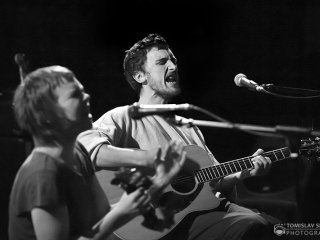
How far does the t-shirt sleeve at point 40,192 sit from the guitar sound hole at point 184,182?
0.89m

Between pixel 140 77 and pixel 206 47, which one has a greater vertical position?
pixel 206 47

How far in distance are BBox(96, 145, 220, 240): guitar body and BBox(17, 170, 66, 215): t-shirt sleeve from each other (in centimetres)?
72

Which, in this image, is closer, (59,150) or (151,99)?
(59,150)

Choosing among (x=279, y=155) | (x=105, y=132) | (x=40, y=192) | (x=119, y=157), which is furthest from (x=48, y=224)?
(x=279, y=155)

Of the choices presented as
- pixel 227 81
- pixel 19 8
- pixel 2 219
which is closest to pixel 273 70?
pixel 227 81

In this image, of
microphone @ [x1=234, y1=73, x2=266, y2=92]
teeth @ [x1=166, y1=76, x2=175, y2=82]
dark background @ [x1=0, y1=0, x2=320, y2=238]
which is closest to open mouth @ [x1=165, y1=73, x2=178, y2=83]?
teeth @ [x1=166, y1=76, x2=175, y2=82]

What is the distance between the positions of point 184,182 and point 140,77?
2.32 ft

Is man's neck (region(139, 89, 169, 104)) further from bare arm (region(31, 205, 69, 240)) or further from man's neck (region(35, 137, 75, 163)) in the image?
bare arm (region(31, 205, 69, 240))

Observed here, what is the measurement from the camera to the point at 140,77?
2.64 metres

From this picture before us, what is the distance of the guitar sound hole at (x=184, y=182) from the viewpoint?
7.73 feet

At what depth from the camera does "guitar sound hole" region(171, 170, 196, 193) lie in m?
2.36

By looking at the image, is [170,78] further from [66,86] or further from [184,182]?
[66,86]

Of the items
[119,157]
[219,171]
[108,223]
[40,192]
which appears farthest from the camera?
[219,171]

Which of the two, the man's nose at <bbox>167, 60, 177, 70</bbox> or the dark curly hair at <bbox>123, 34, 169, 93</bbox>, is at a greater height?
the dark curly hair at <bbox>123, 34, 169, 93</bbox>
